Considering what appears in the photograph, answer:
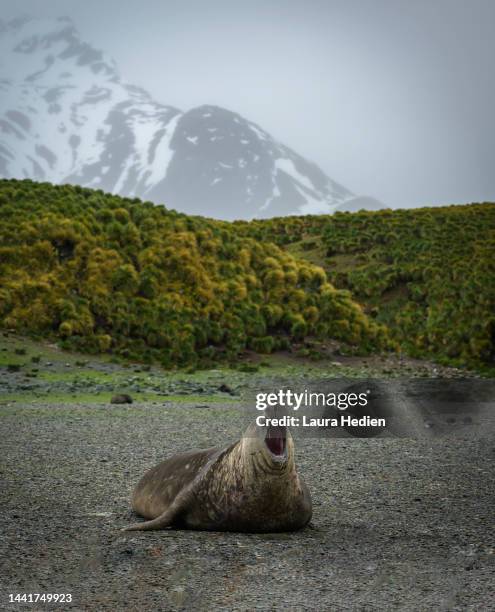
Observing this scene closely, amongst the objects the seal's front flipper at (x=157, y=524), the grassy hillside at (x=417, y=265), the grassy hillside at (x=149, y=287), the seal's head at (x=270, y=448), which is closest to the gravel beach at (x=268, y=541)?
the seal's front flipper at (x=157, y=524)

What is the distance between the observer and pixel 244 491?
515 cm

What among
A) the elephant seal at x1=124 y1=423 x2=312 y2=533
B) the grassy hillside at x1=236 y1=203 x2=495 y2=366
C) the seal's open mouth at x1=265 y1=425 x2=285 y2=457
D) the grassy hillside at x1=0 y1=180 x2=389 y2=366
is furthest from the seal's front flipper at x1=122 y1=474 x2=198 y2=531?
the grassy hillside at x1=236 y1=203 x2=495 y2=366

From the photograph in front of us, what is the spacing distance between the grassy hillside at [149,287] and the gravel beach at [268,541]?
12284mm

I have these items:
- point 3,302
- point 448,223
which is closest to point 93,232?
point 3,302

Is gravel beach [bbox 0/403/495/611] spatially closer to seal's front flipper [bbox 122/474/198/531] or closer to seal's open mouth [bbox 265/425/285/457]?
seal's front flipper [bbox 122/474/198/531]

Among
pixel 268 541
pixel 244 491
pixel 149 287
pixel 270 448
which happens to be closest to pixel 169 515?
pixel 244 491

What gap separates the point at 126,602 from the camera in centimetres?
404

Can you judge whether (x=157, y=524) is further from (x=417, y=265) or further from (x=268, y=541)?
(x=417, y=265)

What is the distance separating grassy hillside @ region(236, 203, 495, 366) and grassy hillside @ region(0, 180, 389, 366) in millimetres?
2808

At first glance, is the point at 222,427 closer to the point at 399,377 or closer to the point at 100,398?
the point at 100,398

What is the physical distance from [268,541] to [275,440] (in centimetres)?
83

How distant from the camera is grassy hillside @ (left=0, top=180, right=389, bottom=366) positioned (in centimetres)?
2181

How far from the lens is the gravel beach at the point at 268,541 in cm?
417

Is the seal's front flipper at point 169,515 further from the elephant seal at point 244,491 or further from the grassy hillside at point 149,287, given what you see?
the grassy hillside at point 149,287
